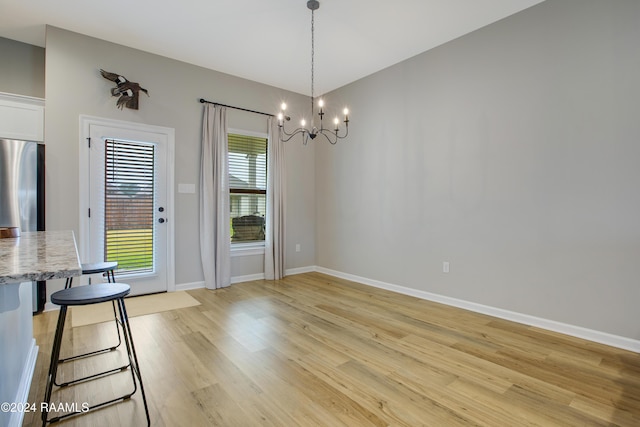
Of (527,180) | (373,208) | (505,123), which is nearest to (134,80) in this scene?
(373,208)

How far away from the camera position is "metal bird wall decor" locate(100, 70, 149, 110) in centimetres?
388

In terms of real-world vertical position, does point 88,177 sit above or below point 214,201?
above

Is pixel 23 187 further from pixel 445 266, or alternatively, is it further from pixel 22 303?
pixel 445 266

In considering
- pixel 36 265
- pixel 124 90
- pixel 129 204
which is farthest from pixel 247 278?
pixel 36 265

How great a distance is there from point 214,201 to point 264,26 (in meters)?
2.37

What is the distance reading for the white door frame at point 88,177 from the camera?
3.75 metres

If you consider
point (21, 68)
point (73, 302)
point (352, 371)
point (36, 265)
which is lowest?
point (352, 371)

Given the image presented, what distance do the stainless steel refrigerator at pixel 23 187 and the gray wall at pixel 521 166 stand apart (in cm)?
407

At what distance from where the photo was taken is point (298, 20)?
3426 mm

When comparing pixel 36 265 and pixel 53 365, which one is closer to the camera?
pixel 36 265

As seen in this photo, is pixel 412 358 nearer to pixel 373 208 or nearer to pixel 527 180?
pixel 527 180

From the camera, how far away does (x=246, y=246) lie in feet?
16.8

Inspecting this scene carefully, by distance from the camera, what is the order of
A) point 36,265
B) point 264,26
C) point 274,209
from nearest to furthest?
point 36,265
point 264,26
point 274,209

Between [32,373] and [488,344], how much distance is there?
137 inches
